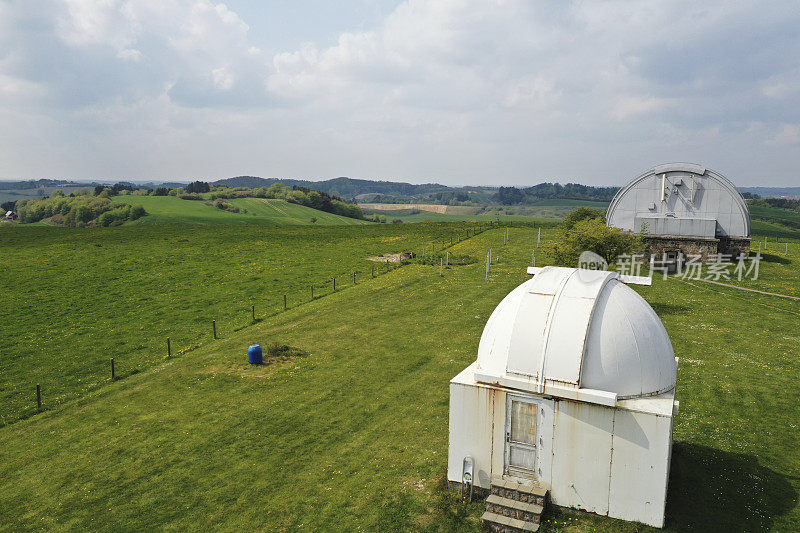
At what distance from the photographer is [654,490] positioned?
41.1 ft

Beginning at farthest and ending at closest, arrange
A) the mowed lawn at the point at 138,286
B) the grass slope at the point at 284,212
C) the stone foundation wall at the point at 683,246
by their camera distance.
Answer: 1. the grass slope at the point at 284,212
2. the stone foundation wall at the point at 683,246
3. the mowed lawn at the point at 138,286

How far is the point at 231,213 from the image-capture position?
128250 millimetres

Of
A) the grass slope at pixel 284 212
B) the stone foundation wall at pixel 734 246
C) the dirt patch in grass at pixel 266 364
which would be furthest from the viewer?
the grass slope at pixel 284 212

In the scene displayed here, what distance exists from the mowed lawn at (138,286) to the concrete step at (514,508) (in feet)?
71.8

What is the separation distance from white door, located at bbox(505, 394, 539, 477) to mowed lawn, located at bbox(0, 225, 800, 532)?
1555 millimetres

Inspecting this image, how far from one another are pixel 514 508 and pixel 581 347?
4.88 m

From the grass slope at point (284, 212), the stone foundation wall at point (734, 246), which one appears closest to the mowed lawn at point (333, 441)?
the stone foundation wall at point (734, 246)

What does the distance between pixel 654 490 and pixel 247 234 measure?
78.3m

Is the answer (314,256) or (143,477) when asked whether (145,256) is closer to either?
(314,256)

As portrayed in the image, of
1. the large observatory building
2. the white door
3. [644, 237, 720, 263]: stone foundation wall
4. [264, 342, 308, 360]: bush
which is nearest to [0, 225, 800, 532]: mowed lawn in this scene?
[264, 342, 308, 360]: bush

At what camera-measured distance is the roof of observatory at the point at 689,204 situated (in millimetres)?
49781

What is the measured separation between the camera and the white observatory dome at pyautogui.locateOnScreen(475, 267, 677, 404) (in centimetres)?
1292

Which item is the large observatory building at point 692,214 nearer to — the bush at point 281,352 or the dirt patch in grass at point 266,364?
the bush at point 281,352

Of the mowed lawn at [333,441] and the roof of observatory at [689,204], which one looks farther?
the roof of observatory at [689,204]
